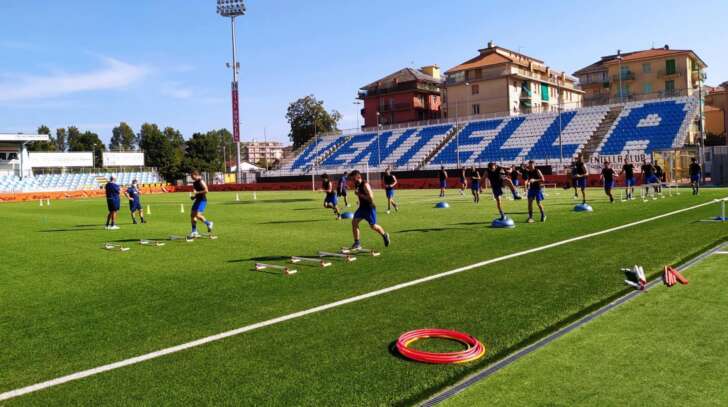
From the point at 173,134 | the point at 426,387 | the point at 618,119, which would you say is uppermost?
the point at 173,134

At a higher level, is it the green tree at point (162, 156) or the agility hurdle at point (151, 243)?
the green tree at point (162, 156)

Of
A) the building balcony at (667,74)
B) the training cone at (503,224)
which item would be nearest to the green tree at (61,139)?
the building balcony at (667,74)

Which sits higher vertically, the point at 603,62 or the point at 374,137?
the point at 603,62

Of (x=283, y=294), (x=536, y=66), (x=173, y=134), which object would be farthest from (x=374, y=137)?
(x=173, y=134)

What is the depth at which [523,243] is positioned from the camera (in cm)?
1267

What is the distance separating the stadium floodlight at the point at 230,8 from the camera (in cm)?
7481

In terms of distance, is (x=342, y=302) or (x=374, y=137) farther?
(x=374, y=137)

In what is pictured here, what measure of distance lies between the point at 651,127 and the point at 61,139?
163681mm

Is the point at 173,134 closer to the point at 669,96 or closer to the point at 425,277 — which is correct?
the point at 669,96

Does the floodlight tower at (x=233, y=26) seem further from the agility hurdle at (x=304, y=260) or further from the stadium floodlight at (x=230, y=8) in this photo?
the agility hurdle at (x=304, y=260)

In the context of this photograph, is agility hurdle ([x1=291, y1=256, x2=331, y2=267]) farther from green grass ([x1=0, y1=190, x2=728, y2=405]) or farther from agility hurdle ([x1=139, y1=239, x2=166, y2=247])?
agility hurdle ([x1=139, y1=239, x2=166, y2=247])

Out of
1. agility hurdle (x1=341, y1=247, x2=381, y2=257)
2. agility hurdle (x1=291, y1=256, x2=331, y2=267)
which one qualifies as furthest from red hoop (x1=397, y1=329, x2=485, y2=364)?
agility hurdle (x1=341, y1=247, x2=381, y2=257)

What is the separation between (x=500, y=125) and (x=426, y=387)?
60.4 meters

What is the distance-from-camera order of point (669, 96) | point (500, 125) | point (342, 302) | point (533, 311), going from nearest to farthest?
1. point (533, 311)
2. point (342, 302)
3. point (669, 96)
4. point (500, 125)
